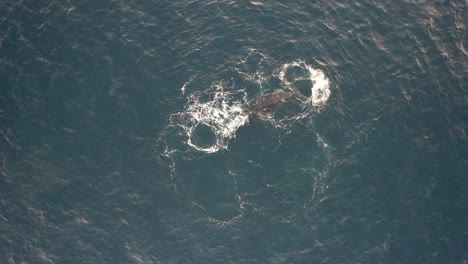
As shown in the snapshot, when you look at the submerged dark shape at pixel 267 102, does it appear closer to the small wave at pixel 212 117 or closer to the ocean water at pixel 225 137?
the ocean water at pixel 225 137

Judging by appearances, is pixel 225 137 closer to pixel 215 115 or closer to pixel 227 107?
pixel 215 115

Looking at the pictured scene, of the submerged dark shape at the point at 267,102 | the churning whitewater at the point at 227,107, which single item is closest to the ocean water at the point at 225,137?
the churning whitewater at the point at 227,107

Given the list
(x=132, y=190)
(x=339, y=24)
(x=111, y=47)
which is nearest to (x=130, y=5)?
(x=111, y=47)

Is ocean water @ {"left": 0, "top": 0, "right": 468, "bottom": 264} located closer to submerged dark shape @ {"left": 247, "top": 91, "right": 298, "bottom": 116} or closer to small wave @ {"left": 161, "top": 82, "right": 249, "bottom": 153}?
small wave @ {"left": 161, "top": 82, "right": 249, "bottom": 153}

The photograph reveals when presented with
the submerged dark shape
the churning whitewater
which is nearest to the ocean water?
the churning whitewater

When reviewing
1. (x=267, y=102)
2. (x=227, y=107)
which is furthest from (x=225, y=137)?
(x=267, y=102)

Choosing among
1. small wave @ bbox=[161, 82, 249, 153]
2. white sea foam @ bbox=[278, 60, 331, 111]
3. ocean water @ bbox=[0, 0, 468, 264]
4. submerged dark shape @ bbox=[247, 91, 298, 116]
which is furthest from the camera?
white sea foam @ bbox=[278, 60, 331, 111]

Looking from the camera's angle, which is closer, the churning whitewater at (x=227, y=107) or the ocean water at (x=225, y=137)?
the ocean water at (x=225, y=137)
